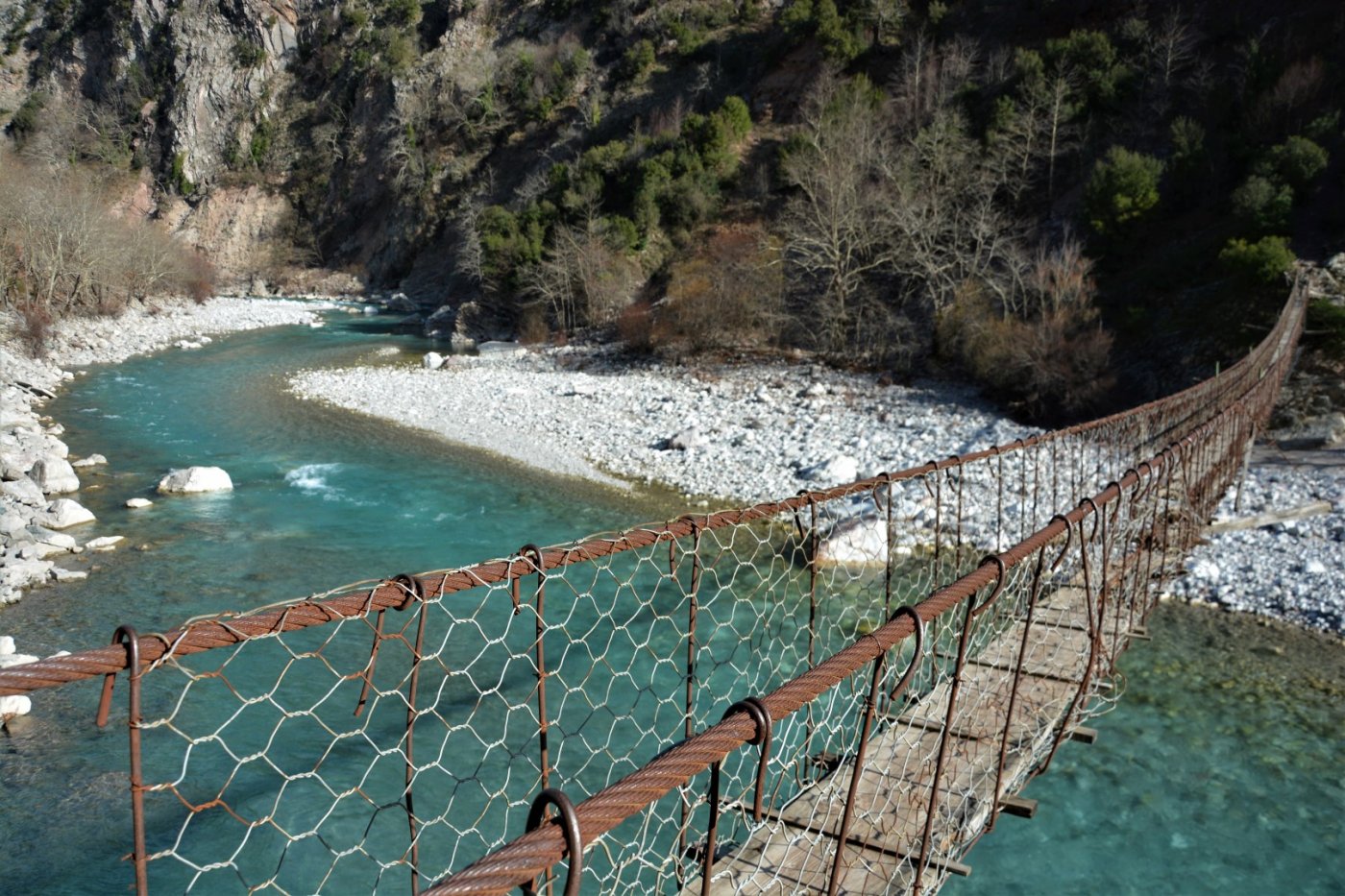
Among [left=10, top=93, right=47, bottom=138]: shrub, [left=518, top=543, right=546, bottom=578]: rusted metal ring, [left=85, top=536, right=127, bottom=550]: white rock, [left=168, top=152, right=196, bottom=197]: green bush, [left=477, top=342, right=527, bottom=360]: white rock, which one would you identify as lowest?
[left=85, top=536, right=127, bottom=550]: white rock

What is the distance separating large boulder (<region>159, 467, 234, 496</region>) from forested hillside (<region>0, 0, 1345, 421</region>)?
418 inches

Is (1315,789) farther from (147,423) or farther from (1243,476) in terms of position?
(147,423)

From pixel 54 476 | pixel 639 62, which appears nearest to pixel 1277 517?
pixel 54 476

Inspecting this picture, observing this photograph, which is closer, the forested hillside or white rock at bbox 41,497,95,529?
white rock at bbox 41,497,95,529

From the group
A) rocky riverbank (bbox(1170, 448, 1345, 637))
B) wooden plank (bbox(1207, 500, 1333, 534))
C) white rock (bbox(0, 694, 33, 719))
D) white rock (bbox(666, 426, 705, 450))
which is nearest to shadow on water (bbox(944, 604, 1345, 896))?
rocky riverbank (bbox(1170, 448, 1345, 637))

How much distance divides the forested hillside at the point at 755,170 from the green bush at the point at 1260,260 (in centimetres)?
5

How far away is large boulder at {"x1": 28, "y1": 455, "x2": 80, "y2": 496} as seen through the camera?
35.6 ft

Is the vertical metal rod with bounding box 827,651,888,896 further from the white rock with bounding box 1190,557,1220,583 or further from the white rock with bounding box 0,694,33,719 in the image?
the white rock with bounding box 1190,557,1220,583

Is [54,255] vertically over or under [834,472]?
over

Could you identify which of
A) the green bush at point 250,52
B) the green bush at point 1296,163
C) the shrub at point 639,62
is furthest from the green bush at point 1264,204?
the green bush at point 250,52

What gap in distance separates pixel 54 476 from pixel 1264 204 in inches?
680

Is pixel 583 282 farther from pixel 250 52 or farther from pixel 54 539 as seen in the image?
pixel 250 52

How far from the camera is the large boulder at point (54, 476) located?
35.6 feet

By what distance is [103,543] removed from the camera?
9.27 metres
